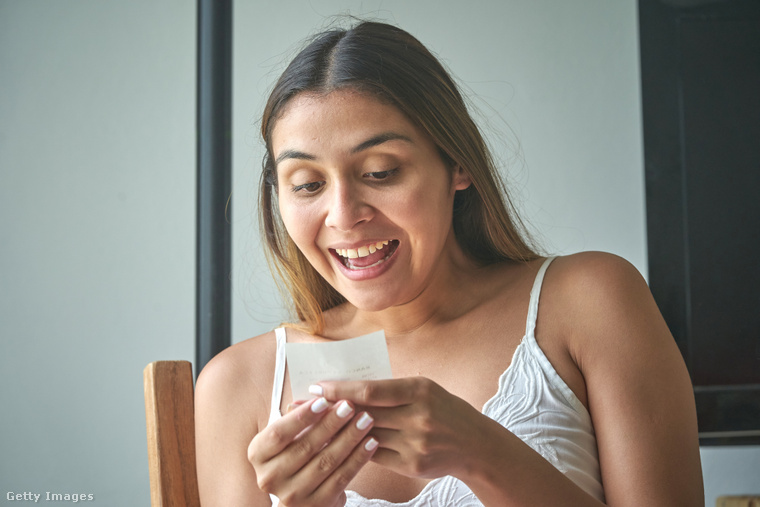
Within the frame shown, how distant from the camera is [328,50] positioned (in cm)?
117

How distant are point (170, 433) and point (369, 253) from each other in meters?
0.46

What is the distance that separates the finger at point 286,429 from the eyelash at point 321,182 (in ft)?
1.42

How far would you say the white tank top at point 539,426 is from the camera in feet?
3.29

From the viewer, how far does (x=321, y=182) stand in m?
1.09

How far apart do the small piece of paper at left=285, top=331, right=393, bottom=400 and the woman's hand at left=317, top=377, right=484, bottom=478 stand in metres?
0.02

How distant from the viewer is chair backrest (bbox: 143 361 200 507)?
3.39 ft

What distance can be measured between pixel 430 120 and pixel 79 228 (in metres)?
1.15

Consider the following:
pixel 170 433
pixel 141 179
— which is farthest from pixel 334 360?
pixel 141 179

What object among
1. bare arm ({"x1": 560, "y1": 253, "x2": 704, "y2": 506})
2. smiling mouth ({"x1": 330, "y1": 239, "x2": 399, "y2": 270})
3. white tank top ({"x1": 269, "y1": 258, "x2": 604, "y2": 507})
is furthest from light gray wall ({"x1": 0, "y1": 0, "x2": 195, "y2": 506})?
bare arm ({"x1": 560, "y1": 253, "x2": 704, "y2": 506})

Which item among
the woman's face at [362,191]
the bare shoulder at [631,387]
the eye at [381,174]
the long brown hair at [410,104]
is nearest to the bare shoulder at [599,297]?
the bare shoulder at [631,387]

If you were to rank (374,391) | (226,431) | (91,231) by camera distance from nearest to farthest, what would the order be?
1. (374,391)
2. (226,431)
3. (91,231)

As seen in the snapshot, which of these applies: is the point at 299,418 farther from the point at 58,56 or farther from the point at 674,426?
the point at 58,56

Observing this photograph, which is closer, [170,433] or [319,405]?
[319,405]

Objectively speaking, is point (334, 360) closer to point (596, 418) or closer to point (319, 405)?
point (319, 405)
